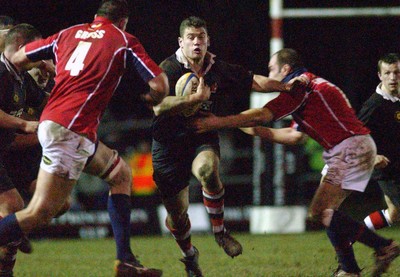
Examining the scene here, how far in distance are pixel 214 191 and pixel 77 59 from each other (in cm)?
212

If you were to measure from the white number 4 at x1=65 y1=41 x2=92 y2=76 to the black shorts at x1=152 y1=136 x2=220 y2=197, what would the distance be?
1.80 m

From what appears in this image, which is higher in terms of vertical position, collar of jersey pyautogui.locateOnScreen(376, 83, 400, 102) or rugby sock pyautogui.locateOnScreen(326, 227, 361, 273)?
collar of jersey pyautogui.locateOnScreen(376, 83, 400, 102)

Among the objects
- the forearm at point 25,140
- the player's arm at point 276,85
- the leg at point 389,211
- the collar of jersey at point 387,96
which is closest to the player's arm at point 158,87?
the player's arm at point 276,85

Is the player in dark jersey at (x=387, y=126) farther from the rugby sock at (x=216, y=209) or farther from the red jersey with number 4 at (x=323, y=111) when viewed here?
the rugby sock at (x=216, y=209)

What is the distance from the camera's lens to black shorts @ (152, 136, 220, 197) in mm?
8297

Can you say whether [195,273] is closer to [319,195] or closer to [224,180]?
[319,195]

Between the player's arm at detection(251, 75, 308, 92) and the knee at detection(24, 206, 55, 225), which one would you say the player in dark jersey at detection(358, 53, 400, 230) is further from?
the knee at detection(24, 206, 55, 225)

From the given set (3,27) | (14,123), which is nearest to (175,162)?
(14,123)

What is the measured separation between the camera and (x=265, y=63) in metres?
18.6

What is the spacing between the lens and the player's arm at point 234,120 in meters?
7.52

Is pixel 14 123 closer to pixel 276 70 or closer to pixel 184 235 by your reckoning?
pixel 184 235

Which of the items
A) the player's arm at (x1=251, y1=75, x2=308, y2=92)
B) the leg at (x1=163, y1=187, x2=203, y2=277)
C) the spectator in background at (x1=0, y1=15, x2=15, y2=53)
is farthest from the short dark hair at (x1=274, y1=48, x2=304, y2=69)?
the spectator in background at (x1=0, y1=15, x2=15, y2=53)

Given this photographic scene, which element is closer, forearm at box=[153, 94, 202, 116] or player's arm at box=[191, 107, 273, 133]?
forearm at box=[153, 94, 202, 116]

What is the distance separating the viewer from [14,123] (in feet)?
24.0
